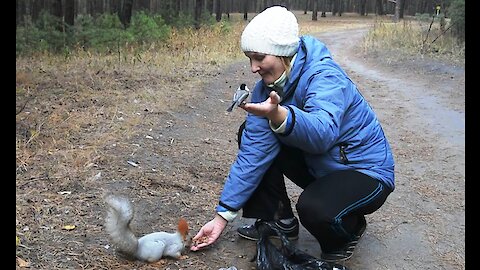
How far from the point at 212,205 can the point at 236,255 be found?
71cm

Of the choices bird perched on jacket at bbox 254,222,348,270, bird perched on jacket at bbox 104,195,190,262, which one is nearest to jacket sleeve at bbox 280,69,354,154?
bird perched on jacket at bbox 254,222,348,270

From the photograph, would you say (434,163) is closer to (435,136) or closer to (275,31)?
(435,136)

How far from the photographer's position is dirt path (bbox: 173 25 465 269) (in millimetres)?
3059

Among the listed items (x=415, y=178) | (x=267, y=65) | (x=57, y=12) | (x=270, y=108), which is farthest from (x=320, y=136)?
(x=57, y=12)

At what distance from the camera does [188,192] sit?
3766 mm

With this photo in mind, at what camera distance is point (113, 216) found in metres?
2.46

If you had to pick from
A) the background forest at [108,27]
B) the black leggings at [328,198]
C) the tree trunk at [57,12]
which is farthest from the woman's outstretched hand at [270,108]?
the tree trunk at [57,12]

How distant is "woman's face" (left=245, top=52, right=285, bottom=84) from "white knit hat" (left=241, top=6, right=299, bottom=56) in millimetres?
25

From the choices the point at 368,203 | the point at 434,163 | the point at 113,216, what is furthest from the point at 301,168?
the point at 434,163

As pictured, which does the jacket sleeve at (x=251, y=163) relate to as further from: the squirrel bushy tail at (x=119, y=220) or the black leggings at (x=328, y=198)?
the squirrel bushy tail at (x=119, y=220)

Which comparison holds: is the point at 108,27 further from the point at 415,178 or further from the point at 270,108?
the point at 270,108

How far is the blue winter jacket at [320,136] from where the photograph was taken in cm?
247

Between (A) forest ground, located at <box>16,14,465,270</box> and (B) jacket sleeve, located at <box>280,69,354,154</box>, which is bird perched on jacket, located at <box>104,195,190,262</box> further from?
(B) jacket sleeve, located at <box>280,69,354,154</box>

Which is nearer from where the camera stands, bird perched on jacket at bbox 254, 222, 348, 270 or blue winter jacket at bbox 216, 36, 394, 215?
blue winter jacket at bbox 216, 36, 394, 215
